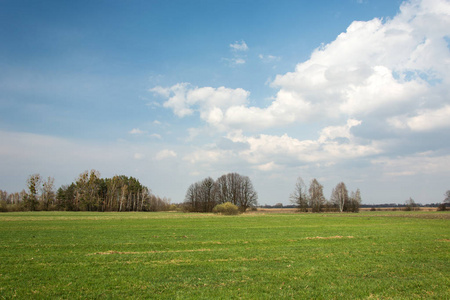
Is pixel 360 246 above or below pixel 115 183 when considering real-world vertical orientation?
below

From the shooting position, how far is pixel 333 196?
115 meters

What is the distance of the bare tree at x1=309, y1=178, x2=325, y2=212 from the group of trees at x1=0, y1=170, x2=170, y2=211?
8166 cm

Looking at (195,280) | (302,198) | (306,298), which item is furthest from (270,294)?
(302,198)

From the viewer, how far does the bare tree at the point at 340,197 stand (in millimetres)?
110938

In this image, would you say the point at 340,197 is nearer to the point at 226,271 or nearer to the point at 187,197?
the point at 187,197

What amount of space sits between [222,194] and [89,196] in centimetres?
5843

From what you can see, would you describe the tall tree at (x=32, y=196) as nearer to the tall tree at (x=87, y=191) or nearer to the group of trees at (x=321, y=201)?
the tall tree at (x=87, y=191)

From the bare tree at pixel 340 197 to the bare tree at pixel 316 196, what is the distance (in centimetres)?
825

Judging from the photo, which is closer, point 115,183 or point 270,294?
point 270,294

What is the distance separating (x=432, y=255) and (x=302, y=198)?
312ft

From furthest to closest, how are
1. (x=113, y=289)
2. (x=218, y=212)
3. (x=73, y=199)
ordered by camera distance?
(x=73, y=199) < (x=218, y=212) < (x=113, y=289)

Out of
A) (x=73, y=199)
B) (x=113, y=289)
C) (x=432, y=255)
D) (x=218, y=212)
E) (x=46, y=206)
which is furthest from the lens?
(x=73, y=199)

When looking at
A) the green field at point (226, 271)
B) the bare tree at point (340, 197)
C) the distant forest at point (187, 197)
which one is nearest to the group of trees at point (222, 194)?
the distant forest at point (187, 197)

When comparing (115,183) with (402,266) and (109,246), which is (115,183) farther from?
(402,266)
